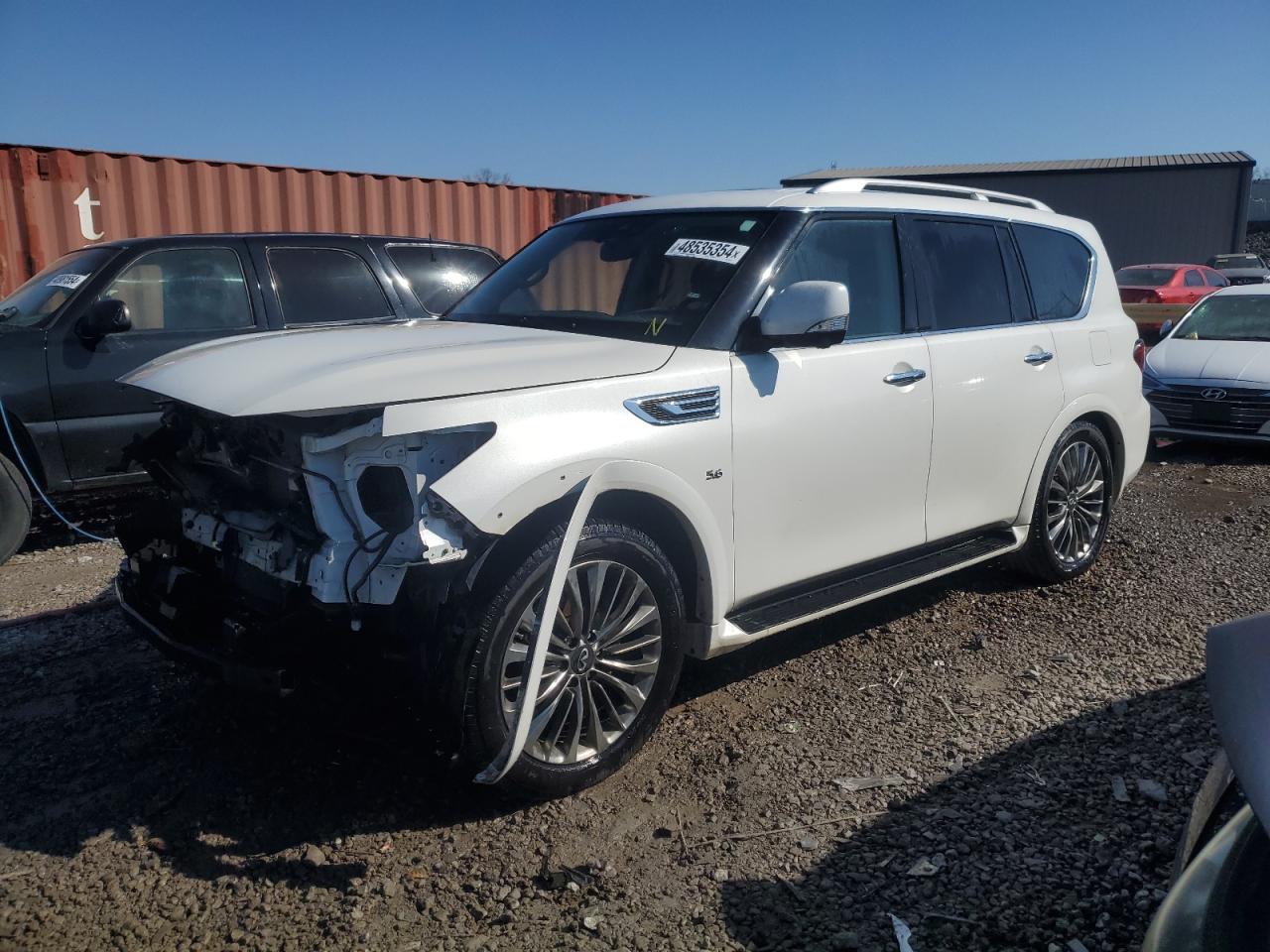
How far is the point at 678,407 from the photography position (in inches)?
129

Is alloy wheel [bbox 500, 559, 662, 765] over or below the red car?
below

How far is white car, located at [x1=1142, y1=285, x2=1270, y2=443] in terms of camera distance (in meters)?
8.76

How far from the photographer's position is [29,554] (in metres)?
5.97

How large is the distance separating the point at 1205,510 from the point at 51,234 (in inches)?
383

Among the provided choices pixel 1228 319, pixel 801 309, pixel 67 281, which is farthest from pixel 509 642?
pixel 1228 319

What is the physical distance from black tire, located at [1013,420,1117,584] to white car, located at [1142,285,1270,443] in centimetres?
345

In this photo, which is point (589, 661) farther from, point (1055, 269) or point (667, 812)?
point (1055, 269)

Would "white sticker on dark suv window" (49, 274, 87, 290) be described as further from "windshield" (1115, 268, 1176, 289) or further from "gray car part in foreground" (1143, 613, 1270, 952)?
"windshield" (1115, 268, 1176, 289)

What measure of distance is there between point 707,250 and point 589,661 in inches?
63.9

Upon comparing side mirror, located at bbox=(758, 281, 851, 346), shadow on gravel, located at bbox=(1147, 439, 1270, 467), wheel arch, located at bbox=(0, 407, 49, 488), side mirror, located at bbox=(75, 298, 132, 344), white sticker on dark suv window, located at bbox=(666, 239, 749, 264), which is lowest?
shadow on gravel, located at bbox=(1147, 439, 1270, 467)

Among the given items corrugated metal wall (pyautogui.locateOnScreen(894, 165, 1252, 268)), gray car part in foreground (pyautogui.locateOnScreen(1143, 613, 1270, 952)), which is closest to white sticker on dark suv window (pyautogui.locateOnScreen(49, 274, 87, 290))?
gray car part in foreground (pyautogui.locateOnScreen(1143, 613, 1270, 952))

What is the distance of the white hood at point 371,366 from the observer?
2.75 meters

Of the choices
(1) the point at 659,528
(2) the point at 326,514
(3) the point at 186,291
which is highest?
(3) the point at 186,291

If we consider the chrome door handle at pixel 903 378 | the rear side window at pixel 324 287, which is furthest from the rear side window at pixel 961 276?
the rear side window at pixel 324 287
